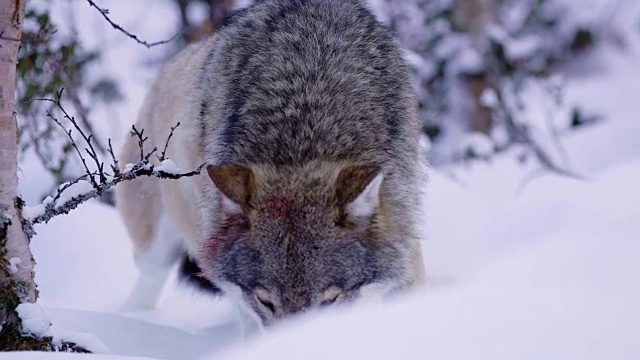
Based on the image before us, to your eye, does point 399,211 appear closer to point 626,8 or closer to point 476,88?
point 476,88

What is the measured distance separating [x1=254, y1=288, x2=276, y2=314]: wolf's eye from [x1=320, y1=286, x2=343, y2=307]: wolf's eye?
0.67ft

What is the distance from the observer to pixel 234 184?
150 inches

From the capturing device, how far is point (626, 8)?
69.2ft

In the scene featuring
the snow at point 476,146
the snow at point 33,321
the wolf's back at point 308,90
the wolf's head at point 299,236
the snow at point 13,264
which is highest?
the snow at point 476,146

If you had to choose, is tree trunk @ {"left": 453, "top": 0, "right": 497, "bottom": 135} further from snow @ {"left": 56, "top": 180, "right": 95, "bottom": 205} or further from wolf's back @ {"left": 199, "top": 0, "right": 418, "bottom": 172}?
snow @ {"left": 56, "top": 180, "right": 95, "bottom": 205}

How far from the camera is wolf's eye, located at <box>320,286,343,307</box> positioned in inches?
146

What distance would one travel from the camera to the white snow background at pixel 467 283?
256cm

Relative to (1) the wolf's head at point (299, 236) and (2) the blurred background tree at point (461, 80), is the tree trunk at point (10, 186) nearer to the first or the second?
(1) the wolf's head at point (299, 236)

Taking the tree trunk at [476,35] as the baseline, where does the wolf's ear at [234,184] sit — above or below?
below

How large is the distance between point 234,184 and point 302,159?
1.18 ft

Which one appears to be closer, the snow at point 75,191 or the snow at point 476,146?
the snow at point 75,191

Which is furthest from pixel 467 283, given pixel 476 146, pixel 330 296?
pixel 476 146

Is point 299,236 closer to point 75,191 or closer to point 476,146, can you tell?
point 75,191

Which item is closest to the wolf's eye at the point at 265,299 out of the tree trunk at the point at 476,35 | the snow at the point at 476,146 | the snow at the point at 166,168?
the snow at the point at 166,168
